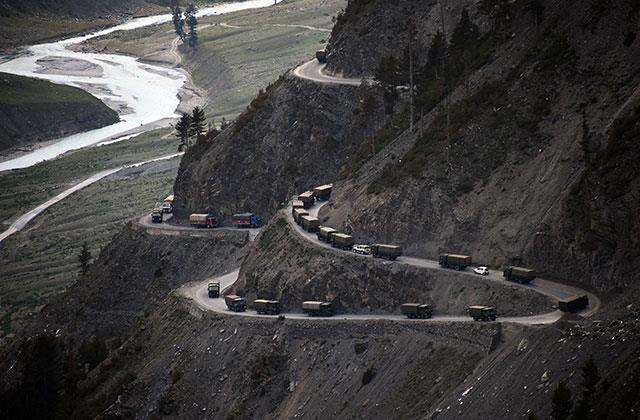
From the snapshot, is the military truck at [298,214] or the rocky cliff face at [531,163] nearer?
the rocky cliff face at [531,163]

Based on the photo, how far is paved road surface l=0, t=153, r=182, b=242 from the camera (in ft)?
566

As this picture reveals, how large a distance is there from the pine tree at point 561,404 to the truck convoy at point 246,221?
6038cm

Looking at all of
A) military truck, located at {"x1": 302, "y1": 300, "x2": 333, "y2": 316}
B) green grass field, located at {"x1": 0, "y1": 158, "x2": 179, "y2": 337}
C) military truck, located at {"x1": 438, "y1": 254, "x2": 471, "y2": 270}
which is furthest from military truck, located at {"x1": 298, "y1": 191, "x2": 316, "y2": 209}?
green grass field, located at {"x1": 0, "y1": 158, "x2": 179, "y2": 337}

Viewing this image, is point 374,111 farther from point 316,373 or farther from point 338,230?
point 316,373

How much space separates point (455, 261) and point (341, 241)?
466 inches

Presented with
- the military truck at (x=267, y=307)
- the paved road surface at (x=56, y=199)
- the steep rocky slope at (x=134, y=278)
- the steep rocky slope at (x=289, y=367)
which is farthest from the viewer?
the paved road surface at (x=56, y=199)

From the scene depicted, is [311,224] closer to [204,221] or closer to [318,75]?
[204,221]

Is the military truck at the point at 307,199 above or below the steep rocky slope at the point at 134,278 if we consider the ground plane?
above

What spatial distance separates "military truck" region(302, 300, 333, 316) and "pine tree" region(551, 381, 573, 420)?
28951 millimetres

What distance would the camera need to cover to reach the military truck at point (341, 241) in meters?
102

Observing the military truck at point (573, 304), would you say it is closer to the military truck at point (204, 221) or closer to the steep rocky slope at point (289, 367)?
the steep rocky slope at point (289, 367)

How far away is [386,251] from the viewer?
98.8 m

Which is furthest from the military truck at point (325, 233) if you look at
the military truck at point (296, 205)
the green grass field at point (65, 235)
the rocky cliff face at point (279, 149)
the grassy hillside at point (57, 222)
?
the grassy hillside at point (57, 222)

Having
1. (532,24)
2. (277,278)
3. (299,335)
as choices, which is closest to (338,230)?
(277,278)
